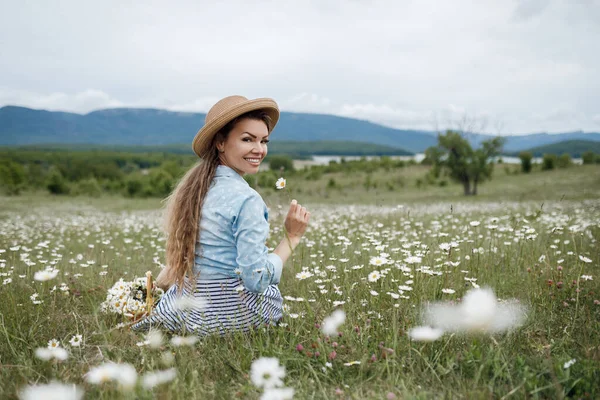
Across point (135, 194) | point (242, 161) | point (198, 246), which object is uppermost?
point (242, 161)

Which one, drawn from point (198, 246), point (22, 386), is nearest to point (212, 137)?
point (198, 246)

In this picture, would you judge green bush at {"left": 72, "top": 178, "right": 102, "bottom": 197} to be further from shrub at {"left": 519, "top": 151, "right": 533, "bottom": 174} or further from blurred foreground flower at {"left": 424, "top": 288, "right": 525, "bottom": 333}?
shrub at {"left": 519, "top": 151, "right": 533, "bottom": 174}

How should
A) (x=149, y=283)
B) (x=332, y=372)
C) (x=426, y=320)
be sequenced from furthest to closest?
(x=149, y=283)
(x=426, y=320)
(x=332, y=372)

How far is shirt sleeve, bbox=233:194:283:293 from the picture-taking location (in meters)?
2.86

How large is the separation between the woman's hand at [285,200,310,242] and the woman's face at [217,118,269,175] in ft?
1.40

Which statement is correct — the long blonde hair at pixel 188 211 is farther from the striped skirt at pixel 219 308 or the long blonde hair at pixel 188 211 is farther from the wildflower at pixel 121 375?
the wildflower at pixel 121 375

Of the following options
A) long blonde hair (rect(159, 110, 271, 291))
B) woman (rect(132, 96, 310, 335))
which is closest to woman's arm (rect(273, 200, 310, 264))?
woman (rect(132, 96, 310, 335))

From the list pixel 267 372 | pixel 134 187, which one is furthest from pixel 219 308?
pixel 134 187

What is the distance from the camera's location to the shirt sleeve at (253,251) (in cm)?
286

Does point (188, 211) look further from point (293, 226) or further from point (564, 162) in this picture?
point (564, 162)

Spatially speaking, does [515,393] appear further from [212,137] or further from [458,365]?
[212,137]

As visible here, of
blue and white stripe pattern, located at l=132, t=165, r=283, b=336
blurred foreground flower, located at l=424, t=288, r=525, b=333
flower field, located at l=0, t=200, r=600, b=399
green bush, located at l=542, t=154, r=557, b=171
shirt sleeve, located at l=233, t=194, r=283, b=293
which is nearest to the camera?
flower field, located at l=0, t=200, r=600, b=399

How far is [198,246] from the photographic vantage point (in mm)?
3242

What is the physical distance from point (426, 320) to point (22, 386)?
2.49 meters
